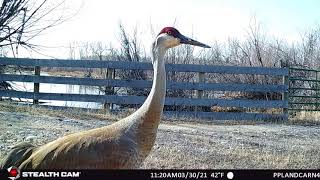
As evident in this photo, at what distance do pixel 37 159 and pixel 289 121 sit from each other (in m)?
10.3

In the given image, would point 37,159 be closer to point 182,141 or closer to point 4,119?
point 182,141

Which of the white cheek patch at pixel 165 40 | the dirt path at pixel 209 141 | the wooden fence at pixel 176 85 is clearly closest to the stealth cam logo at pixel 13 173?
the white cheek patch at pixel 165 40

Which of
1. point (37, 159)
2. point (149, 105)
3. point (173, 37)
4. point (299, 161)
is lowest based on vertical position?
point (299, 161)

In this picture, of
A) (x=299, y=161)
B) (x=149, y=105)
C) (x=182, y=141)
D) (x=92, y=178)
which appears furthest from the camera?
(x=182, y=141)

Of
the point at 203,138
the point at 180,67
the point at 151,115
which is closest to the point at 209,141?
the point at 203,138

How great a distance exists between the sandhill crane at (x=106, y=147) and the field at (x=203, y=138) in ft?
6.64

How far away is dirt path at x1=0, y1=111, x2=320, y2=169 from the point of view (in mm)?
7195

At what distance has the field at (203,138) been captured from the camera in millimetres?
7215

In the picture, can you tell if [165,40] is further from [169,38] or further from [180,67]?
[180,67]

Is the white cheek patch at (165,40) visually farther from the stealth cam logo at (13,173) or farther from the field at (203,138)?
the field at (203,138)

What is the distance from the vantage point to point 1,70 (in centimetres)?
1441

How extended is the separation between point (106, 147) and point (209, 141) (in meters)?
4.89

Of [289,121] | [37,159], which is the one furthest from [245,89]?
[37,159]
